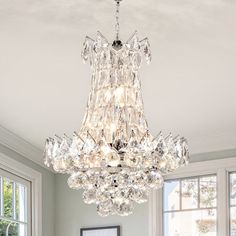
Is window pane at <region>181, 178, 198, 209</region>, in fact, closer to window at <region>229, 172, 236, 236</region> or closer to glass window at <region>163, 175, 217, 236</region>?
glass window at <region>163, 175, 217, 236</region>

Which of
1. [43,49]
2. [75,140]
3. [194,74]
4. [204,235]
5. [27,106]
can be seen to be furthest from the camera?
[204,235]

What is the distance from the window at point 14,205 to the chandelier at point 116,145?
2284 mm

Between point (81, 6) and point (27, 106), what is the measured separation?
68.6 inches

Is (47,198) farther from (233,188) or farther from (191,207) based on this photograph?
(233,188)

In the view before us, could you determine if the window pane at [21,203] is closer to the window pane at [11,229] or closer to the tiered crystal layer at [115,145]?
the window pane at [11,229]

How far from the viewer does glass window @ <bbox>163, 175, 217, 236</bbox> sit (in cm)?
548

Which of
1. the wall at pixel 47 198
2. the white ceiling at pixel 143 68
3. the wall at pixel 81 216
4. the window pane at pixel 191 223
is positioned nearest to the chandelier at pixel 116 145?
the white ceiling at pixel 143 68

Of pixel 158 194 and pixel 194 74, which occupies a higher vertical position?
pixel 194 74

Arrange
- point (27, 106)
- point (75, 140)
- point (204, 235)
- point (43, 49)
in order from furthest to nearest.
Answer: point (204, 235), point (27, 106), point (43, 49), point (75, 140)

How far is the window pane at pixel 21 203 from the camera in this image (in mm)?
5626

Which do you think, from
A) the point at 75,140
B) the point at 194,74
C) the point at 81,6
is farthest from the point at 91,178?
the point at 194,74

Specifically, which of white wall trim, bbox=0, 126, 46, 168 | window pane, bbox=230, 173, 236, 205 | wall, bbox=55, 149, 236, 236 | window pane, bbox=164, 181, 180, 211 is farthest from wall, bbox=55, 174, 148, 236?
window pane, bbox=230, 173, 236, 205

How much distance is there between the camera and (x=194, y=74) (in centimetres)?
407

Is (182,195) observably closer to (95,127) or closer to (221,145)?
(221,145)
